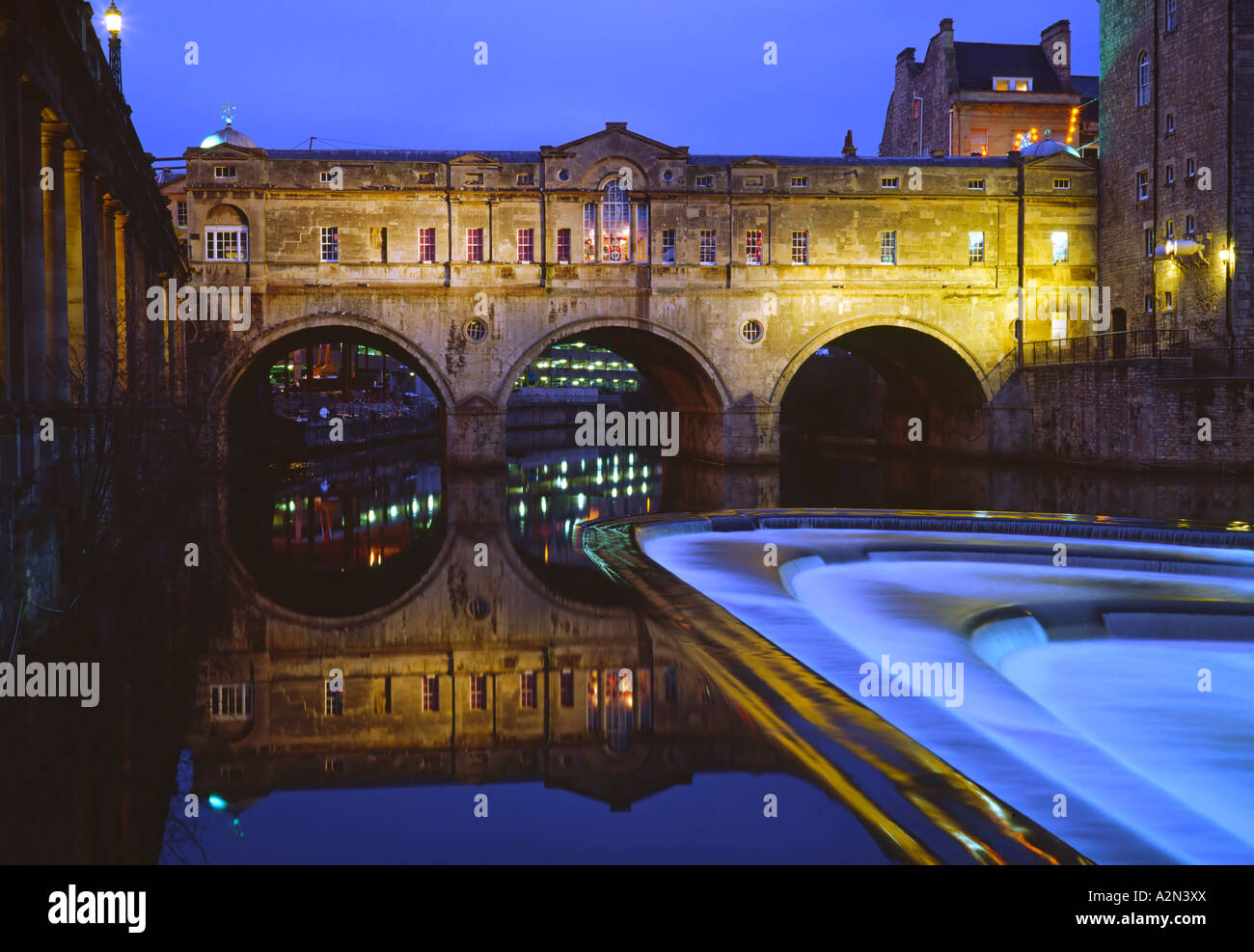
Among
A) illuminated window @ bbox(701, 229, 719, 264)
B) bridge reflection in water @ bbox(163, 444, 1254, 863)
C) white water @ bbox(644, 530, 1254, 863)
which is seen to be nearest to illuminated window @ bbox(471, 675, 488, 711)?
bridge reflection in water @ bbox(163, 444, 1254, 863)

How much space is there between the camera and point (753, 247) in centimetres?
3431

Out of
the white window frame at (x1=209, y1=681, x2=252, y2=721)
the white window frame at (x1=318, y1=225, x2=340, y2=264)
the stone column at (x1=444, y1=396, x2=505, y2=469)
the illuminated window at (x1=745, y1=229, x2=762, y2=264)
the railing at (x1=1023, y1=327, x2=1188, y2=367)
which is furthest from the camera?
the illuminated window at (x1=745, y1=229, x2=762, y2=264)

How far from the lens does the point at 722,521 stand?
1934 cm

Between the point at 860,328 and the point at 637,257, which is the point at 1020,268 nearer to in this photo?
the point at 860,328

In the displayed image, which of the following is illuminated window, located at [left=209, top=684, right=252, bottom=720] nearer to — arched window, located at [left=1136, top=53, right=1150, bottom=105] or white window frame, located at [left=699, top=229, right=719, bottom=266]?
white window frame, located at [left=699, top=229, right=719, bottom=266]

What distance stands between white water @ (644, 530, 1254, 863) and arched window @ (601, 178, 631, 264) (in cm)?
1683

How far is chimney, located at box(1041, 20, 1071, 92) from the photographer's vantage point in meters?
50.2

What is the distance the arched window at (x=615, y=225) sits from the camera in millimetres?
33625

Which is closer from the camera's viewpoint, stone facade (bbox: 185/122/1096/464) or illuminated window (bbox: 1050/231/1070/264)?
stone facade (bbox: 185/122/1096/464)

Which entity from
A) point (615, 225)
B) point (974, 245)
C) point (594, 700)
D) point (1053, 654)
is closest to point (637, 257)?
point (615, 225)

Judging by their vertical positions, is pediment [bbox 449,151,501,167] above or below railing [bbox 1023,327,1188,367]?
above

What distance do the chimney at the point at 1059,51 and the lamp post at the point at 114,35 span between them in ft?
141

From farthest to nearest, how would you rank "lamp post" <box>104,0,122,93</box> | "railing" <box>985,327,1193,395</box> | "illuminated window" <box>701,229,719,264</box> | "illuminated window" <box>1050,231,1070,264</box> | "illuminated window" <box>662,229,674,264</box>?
"illuminated window" <box>1050,231,1070,264</box>
"illuminated window" <box>701,229,719,264</box>
"illuminated window" <box>662,229,674,264</box>
"railing" <box>985,327,1193,395</box>
"lamp post" <box>104,0,122,93</box>
